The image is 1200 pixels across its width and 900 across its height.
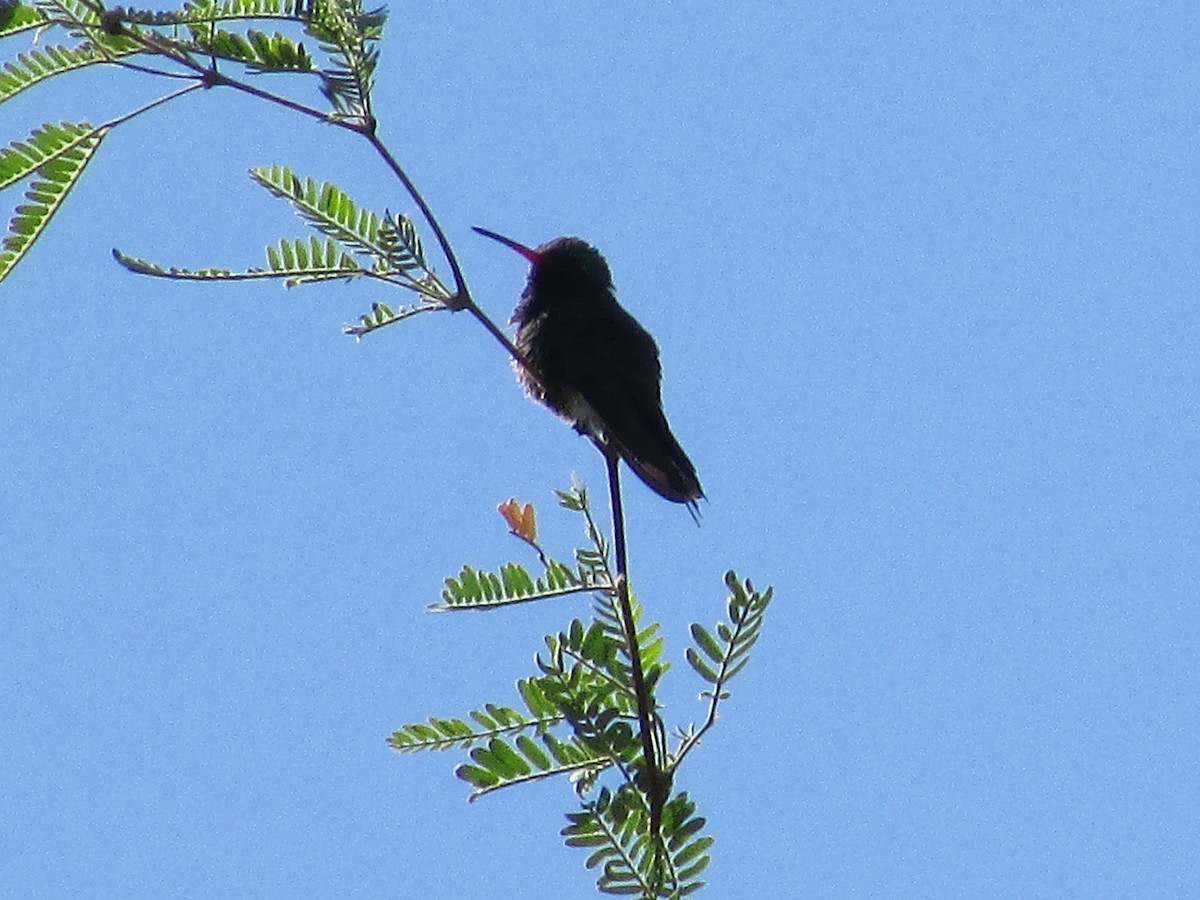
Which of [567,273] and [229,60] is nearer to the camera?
[229,60]

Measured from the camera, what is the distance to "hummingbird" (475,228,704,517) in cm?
468

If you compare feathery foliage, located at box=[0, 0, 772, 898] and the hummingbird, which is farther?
the hummingbird

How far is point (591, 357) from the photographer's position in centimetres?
527

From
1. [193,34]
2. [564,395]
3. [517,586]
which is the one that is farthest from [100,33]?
[564,395]

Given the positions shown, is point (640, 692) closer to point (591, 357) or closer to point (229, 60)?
point (229, 60)

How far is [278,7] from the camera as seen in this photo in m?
2.18

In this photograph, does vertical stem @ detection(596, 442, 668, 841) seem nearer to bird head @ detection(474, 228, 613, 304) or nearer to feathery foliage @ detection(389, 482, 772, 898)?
feathery foliage @ detection(389, 482, 772, 898)

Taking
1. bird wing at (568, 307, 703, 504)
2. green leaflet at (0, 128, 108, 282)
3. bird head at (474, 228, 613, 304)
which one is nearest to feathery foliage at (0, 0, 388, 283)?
green leaflet at (0, 128, 108, 282)

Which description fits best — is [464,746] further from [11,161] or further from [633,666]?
[11,161]

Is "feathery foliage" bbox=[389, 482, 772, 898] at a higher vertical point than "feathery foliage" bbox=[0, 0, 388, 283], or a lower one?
lower

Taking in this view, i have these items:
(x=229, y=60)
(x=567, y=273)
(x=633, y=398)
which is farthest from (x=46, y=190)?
(x=567, y=273)

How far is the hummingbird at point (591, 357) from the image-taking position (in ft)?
15.4

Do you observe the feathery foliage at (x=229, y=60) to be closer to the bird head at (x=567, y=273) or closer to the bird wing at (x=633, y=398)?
the bird wing at (x=633, y=398)

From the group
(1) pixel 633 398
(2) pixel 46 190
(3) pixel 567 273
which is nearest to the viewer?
(2) pixel 46 190
